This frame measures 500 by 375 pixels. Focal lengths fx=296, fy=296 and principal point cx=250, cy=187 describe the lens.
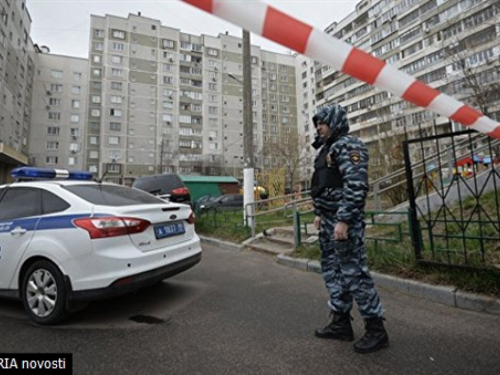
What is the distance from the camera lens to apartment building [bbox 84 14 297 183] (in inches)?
1901

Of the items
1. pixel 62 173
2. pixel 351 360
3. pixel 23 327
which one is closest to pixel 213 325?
pixel 351 360

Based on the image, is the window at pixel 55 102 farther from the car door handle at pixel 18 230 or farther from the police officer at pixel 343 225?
the police officer at pixel 343 225

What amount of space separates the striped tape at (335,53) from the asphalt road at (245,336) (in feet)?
5.56

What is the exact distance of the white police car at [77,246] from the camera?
279cm

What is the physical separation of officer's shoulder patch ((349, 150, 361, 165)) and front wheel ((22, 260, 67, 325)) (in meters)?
2.85

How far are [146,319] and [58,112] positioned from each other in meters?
55.5

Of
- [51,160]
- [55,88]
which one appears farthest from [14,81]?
[51,160]

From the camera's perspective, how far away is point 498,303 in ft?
9.50

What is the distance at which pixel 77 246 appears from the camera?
9.21ft

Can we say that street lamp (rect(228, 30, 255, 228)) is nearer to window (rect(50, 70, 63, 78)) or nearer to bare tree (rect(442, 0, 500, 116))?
bare tree (rect(442, 0, 500, 116))

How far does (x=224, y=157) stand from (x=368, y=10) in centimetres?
3376

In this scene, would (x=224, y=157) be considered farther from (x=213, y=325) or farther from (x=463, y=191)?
(x=213, y=325)

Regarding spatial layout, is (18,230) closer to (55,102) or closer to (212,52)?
(55,102)

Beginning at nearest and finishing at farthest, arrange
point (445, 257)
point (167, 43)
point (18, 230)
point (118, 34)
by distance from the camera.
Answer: point (18, 230) → point (445, 257) → point (118, 34) → point (167, 43)
